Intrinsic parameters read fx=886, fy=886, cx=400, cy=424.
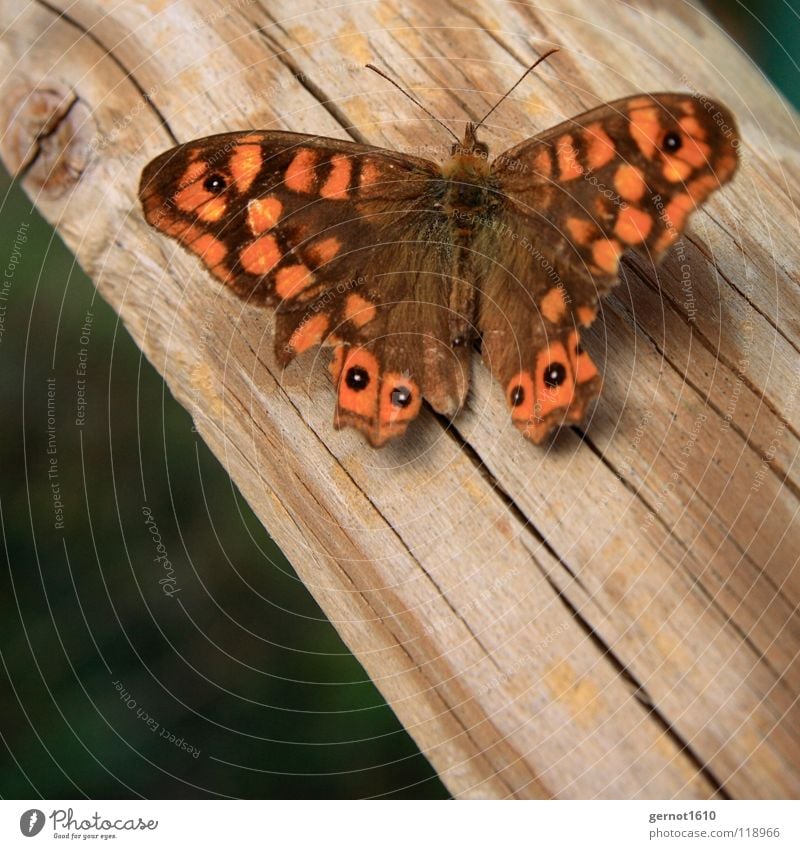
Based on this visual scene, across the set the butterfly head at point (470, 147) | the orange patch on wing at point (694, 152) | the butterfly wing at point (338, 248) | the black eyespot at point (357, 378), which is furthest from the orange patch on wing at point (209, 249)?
the orange patch on wing at point (694, 152)

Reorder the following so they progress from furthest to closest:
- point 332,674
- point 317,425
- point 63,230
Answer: point 332,674
point 63,230
point 317,425

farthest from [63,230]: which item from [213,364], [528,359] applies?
[528,359]

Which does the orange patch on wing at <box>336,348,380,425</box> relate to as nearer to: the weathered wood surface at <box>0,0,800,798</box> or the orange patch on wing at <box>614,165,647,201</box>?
the weathered wood surface at <box>0,0,800,798</box>

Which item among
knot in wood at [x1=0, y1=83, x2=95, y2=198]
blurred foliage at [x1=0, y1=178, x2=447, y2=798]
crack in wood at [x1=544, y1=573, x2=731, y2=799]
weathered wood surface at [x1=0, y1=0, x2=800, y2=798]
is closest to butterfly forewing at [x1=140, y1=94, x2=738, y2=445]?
weathered wood surface at [x1=0, y1=0, x2=800, y2=798]

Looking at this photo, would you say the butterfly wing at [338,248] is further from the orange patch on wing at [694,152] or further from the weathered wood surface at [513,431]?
the orange patch on wing at [694,152]

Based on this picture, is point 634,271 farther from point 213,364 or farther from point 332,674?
point 332,674

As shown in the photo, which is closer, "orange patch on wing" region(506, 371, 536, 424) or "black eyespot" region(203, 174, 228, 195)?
"orange patch on wing" region(506, 371, 536, 424)

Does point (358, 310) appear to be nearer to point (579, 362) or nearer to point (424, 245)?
point (424, 245)
